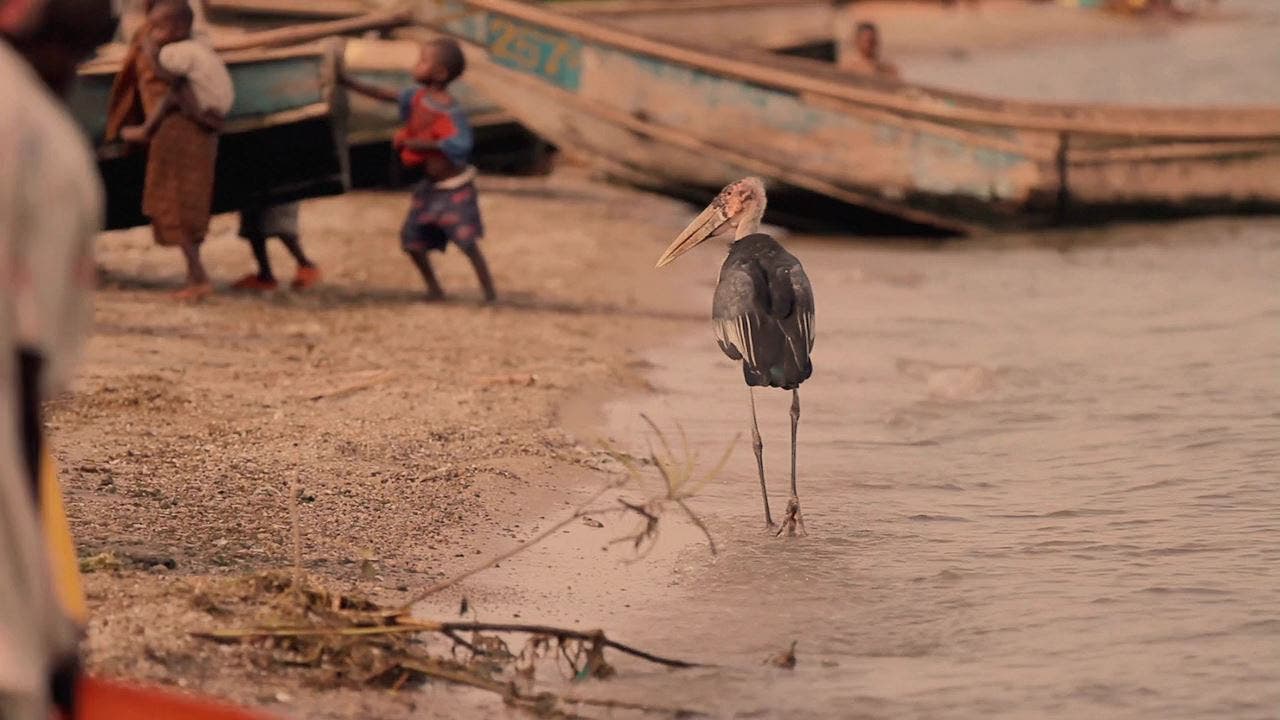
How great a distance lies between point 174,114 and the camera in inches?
345

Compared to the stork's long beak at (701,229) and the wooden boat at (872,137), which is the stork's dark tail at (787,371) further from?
the wooden boat at (872,137)

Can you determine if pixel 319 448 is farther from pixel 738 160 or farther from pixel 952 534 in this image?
pixel 738 160

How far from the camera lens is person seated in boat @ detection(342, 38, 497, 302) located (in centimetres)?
914

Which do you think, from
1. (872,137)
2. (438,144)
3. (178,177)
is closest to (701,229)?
(438,144)

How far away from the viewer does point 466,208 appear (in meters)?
9.24

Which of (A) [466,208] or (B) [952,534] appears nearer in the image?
(B) [952,534]

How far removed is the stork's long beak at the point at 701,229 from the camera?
6652mm

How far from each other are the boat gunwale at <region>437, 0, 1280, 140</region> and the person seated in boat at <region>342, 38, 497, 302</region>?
2376mm

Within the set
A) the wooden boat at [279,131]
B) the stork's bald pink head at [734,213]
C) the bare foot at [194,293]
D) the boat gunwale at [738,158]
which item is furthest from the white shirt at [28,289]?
the boat gunwale at [738,158]

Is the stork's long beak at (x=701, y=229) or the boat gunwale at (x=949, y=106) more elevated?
the stork's long beak at (x=701, y=229)

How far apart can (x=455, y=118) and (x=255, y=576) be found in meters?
4.72

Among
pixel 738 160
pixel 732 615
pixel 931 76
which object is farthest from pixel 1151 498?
pixel 931 76

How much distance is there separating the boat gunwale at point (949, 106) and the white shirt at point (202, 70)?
10.1 feet

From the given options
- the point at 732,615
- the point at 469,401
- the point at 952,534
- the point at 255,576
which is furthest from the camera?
the point at 469,401
